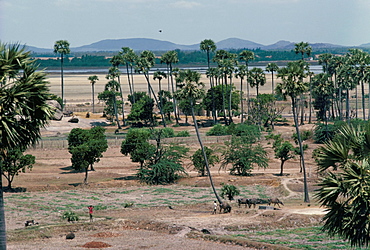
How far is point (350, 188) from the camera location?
57.7ft

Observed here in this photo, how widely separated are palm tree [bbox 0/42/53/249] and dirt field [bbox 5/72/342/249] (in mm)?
14546

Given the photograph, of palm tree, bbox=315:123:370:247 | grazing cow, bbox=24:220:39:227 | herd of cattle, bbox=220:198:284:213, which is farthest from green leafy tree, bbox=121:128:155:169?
palm tree, bbox=315:123:370:247

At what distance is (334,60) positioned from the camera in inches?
4254

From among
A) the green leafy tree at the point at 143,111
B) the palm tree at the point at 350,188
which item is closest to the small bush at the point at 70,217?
the palm tree at the point at 350,188

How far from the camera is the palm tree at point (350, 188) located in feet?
57.1

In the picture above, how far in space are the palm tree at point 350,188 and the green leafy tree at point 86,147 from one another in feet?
134

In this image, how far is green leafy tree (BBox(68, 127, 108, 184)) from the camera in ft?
185

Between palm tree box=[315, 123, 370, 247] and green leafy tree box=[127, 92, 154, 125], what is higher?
palm tree box=[315, 123, 370, 247]

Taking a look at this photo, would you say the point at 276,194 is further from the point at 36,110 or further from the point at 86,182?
the point at 36,110

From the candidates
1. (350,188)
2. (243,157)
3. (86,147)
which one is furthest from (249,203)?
(350,188)

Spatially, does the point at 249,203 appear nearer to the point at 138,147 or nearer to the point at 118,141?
the point at 138,147

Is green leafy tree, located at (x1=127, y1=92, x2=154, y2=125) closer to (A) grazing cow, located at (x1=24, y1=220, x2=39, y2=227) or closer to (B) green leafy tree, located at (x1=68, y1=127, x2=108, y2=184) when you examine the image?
(B) green leafy tree, located at (x1=68, y1=127, x2=108, y2=184)

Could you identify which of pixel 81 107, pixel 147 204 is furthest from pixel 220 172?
pixel 81 107

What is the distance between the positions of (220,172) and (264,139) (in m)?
22.4
